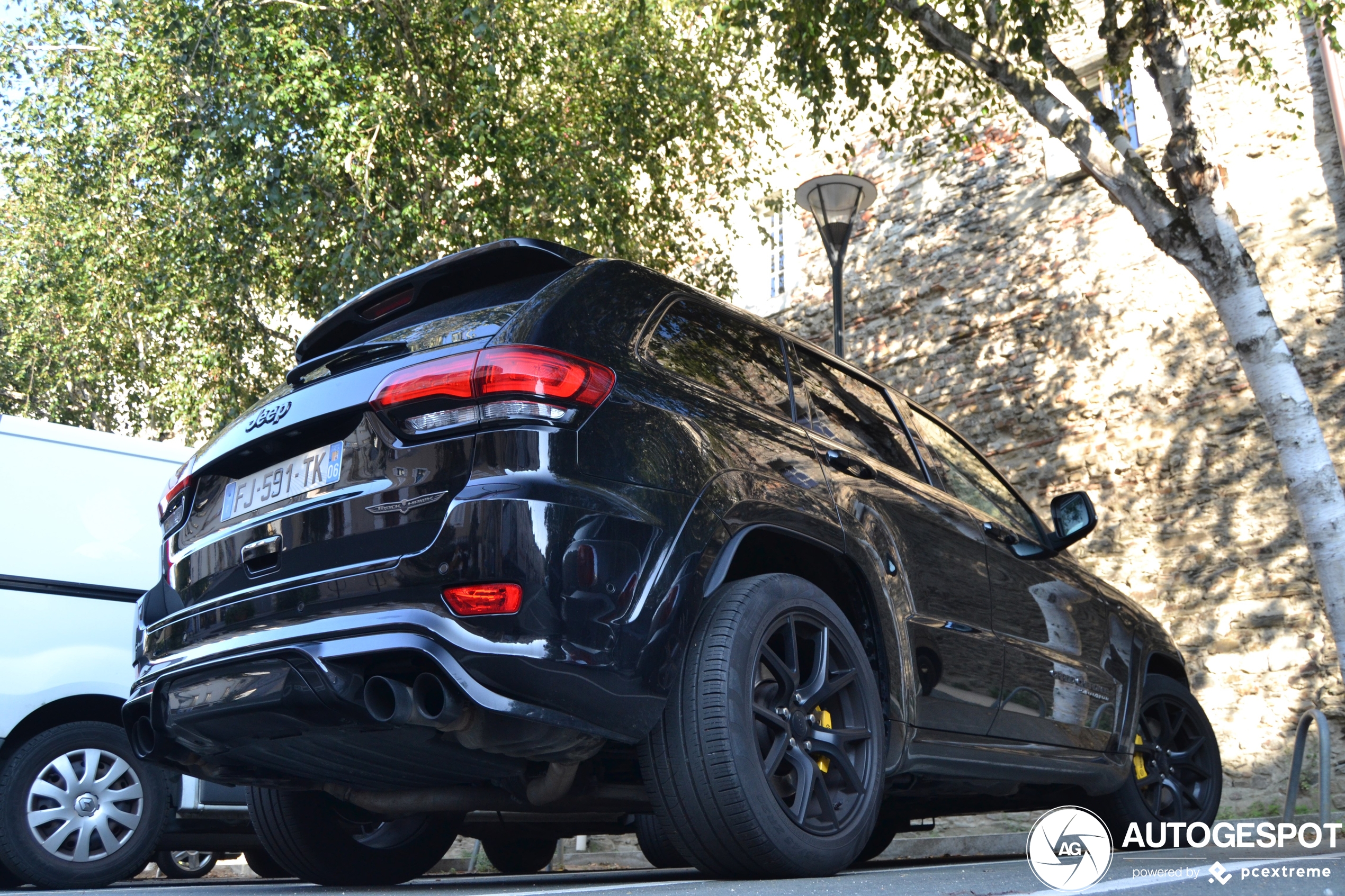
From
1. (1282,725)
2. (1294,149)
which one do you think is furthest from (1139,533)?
(1294,149)

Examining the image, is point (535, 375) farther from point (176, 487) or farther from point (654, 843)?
point (654, 843)

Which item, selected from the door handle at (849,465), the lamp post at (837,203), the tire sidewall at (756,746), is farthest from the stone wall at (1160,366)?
the tire sidewall at (756,746)

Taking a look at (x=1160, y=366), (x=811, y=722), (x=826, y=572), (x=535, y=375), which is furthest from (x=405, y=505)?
(x=1160, y=366)

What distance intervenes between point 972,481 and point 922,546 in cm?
106

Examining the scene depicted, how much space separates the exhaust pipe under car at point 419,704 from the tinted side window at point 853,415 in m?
1.57

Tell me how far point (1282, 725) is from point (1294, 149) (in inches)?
188

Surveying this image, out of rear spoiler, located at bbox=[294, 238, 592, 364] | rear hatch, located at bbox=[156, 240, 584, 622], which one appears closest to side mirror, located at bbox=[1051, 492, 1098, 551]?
rear spoiler, located at bbox=[294, 238, 592, 364]

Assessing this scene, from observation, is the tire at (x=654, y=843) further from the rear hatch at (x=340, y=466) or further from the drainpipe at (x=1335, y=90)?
the drainpipe at (x=1335, y=90)

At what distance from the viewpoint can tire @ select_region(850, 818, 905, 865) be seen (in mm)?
4570

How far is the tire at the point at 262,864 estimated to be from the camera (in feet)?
23.0

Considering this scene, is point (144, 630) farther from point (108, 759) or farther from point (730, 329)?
point (108, 759)

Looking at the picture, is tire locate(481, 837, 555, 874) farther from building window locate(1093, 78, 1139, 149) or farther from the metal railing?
building window locate(1093, 78, 1139, 149)

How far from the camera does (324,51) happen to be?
1013 cm

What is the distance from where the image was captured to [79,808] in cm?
528
